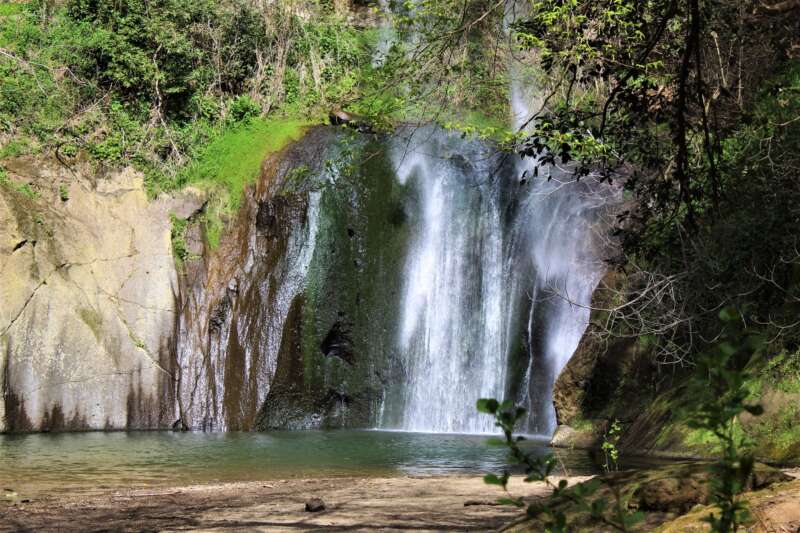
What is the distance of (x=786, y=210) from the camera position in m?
10.1

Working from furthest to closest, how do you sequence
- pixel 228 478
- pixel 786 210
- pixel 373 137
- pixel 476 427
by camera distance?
1. pixel 373 137
2. pixel 476 427
3. pixel 786 210
4. pixel 228 478

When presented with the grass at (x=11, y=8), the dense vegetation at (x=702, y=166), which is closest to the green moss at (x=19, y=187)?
the grass at (x=11, y=8)

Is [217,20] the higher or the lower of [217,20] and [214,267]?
the higher

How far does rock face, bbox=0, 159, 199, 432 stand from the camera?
50.3ft

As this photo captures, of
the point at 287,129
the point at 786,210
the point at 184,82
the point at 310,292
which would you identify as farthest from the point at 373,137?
the point at 786,210

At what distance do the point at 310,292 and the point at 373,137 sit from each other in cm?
364

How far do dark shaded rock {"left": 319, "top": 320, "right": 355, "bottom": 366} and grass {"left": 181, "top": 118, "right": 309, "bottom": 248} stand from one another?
2920 mm

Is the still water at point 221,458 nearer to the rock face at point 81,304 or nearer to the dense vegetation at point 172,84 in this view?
the rock face at point 81,304

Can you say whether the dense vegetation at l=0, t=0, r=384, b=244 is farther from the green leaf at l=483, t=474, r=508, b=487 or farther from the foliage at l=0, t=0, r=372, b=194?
the green leaf at l=483, t=474, r=508, b=487

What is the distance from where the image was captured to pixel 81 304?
15938 millimetres

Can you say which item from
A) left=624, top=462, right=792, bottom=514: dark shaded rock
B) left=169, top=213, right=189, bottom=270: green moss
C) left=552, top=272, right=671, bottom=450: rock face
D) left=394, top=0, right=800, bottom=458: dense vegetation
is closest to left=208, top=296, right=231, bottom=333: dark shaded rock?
left=169, top=213, right=189, bottom=270: green moss

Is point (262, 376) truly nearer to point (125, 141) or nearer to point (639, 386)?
point (125, 141)

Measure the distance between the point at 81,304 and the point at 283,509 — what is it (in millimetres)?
10952

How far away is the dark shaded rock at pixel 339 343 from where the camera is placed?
17297 millimetres
